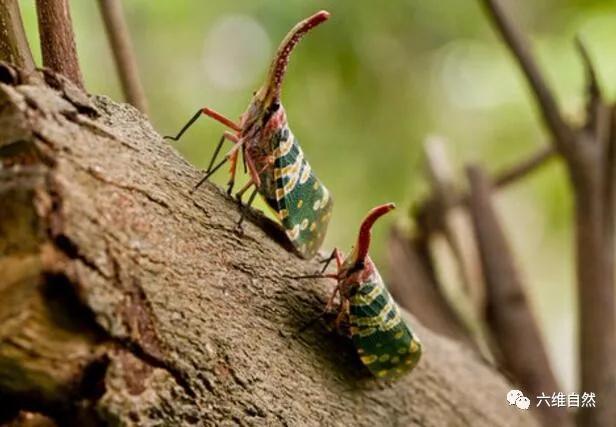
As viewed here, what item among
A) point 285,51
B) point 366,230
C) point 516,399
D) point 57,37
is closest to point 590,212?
point 516,399

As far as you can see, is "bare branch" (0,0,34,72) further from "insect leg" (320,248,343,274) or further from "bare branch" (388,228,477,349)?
"bare branch" (388,228,477,349)

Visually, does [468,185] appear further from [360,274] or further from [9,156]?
[9,156]

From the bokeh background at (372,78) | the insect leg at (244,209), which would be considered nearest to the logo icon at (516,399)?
the insect leg at (244,209)

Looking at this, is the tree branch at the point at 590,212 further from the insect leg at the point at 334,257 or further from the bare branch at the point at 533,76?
the insect leg at the point at 334,257

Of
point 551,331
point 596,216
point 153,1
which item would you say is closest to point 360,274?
point 596,216

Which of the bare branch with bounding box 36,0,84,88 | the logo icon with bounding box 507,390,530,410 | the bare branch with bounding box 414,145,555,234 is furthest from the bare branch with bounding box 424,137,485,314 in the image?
the bare branch with bounding box 36,0,84,88

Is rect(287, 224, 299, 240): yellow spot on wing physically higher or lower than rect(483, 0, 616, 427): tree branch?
lower

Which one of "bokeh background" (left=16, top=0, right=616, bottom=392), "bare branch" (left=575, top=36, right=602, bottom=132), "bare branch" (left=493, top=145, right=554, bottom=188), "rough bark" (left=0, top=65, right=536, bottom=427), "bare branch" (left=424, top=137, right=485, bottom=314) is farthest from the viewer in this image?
"bokeh background" (left=16, top=0, right=616, bottom=392)

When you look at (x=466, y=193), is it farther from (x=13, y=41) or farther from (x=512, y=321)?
(x=13, y=41)
